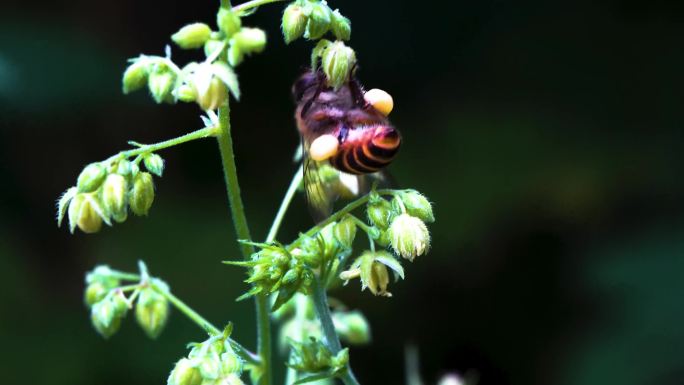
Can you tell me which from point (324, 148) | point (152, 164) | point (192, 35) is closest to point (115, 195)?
point (152, 164)

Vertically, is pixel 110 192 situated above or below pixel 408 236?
above

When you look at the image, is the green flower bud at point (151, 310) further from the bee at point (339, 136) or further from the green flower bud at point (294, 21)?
the green flower bud at point (294, 21)

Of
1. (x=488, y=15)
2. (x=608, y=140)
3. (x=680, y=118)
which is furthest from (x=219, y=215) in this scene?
(x=680, y=118)

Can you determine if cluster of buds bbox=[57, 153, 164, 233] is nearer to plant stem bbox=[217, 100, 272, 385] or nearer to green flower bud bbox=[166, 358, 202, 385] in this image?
plant stem bbox=[217, 100, 272, 385]

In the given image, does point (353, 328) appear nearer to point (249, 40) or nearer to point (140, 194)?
point (140, 194)

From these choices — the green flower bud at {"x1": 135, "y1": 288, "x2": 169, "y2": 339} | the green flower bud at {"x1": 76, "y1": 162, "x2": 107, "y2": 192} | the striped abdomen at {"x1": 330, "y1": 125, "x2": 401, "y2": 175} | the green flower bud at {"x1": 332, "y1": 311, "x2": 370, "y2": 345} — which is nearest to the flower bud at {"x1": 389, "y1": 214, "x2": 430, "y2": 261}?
the striped abdomen at {"x1": 330, "y1": 125, "x2": 401, "y2": 175}

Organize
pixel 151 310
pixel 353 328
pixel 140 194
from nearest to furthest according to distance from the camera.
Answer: pixel 140 194
pixel 151 310
pixel 353 328
